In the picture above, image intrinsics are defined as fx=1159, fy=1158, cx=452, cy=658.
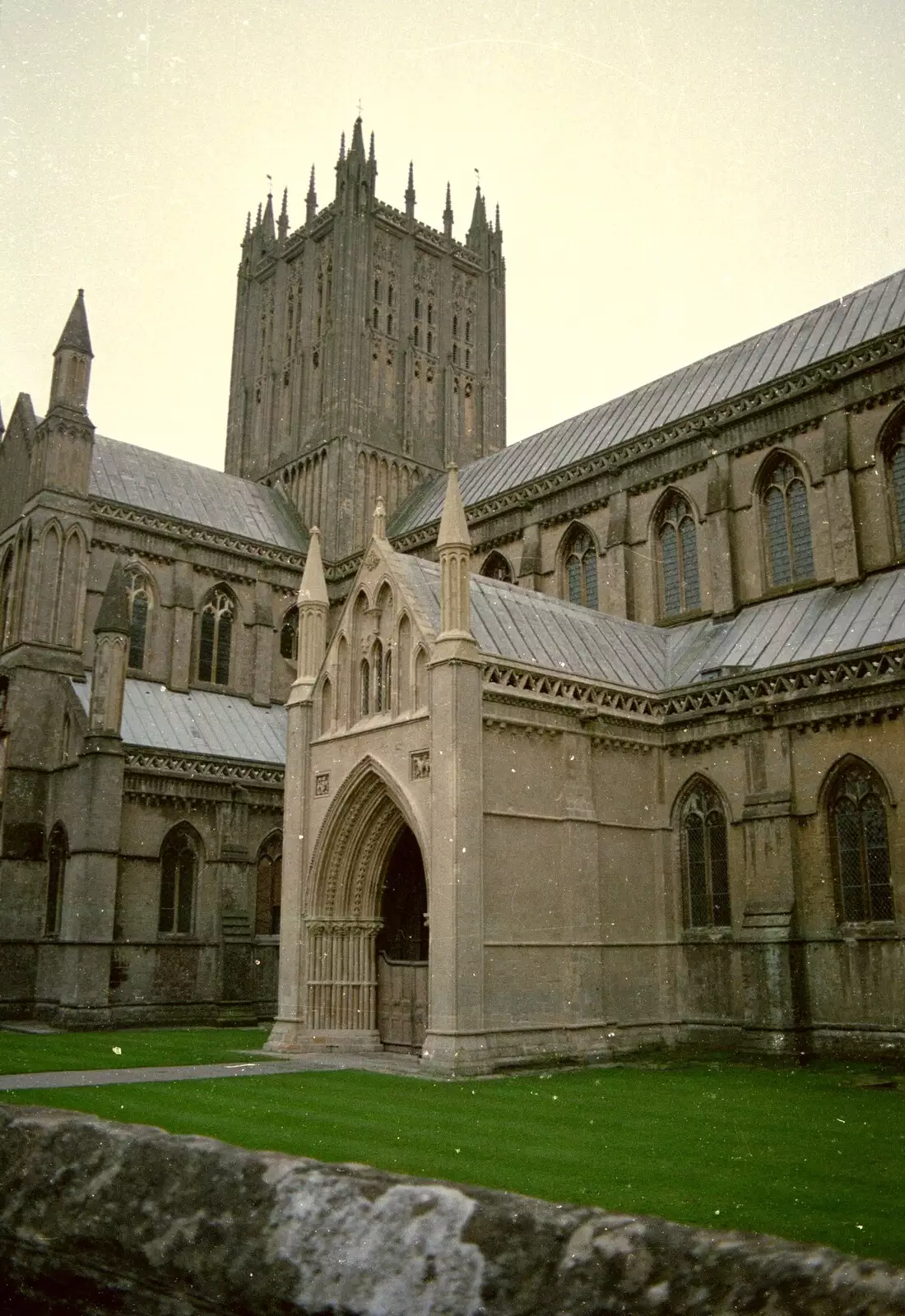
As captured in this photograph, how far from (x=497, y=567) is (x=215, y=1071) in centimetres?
2222

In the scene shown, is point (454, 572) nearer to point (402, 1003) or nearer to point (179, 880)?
point (402, 1003)

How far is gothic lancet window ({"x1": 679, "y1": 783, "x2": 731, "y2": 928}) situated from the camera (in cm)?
2717

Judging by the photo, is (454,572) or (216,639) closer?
(454,572)

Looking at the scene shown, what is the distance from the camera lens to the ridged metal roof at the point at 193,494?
43.6 metres

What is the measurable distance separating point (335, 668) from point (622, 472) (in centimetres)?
1255

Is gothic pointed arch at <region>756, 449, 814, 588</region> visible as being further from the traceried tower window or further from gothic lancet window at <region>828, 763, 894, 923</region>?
the traceried tower window

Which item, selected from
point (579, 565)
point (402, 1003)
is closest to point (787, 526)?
point (579, 565)

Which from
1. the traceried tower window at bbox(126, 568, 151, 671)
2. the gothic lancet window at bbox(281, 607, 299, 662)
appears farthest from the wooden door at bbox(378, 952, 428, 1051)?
the gothic lancet window at bbox(281, 607, 299, 662)

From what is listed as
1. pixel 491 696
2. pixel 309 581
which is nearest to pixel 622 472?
pixel 309 581

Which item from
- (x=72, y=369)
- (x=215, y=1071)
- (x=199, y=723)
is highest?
(x=72, y=369)

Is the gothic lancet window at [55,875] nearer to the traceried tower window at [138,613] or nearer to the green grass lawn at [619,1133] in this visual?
the traceried tower window at [138,613]

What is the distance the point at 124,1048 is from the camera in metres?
25.9

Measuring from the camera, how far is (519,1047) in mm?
23219

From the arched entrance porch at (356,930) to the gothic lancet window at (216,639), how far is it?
681 inches
